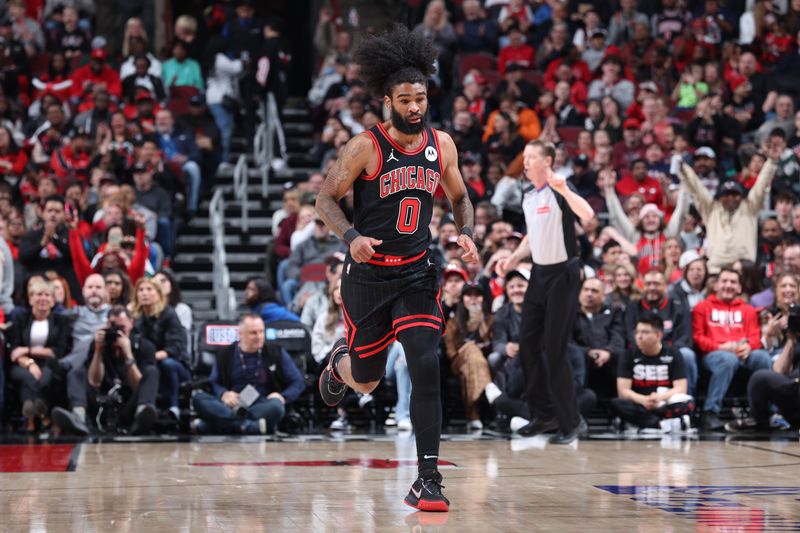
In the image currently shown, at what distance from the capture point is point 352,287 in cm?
616

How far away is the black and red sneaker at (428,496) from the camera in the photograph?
5.62 m

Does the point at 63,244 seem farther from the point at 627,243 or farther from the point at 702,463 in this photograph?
the point at 702,463

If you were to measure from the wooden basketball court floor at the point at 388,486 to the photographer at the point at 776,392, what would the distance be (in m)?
1.07

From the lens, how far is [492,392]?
1091cm

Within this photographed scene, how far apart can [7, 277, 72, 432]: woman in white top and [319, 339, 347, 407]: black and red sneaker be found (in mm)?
4319

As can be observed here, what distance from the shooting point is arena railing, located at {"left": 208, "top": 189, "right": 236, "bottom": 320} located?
44.3ft

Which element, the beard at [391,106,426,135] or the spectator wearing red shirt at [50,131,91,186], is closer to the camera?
the beard at [391,106,426,135]

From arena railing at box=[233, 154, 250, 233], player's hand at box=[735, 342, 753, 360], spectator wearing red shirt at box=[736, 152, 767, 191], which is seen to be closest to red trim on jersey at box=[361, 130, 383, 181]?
player's hand at box=[735, 342, 753, 360]

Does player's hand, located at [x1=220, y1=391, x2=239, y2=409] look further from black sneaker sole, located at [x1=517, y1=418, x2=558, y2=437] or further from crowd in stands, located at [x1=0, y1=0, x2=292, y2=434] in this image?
black sneaker sole, located at [x1=517, y1=418, x2=558, y2=437]

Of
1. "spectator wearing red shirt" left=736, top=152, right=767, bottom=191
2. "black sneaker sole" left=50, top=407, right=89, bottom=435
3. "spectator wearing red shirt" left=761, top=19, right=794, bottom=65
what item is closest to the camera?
"black sneaker sole" left=50, top=407, right=89, bottom=435

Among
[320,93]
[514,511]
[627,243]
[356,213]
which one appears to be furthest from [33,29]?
[514,511]

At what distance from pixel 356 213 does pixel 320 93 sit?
39.9 ft

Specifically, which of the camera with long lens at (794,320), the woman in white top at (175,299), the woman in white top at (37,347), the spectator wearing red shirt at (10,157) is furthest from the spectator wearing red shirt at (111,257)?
the camera with long lens at (794,320)

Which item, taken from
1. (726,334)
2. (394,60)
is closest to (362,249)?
(394,60)
